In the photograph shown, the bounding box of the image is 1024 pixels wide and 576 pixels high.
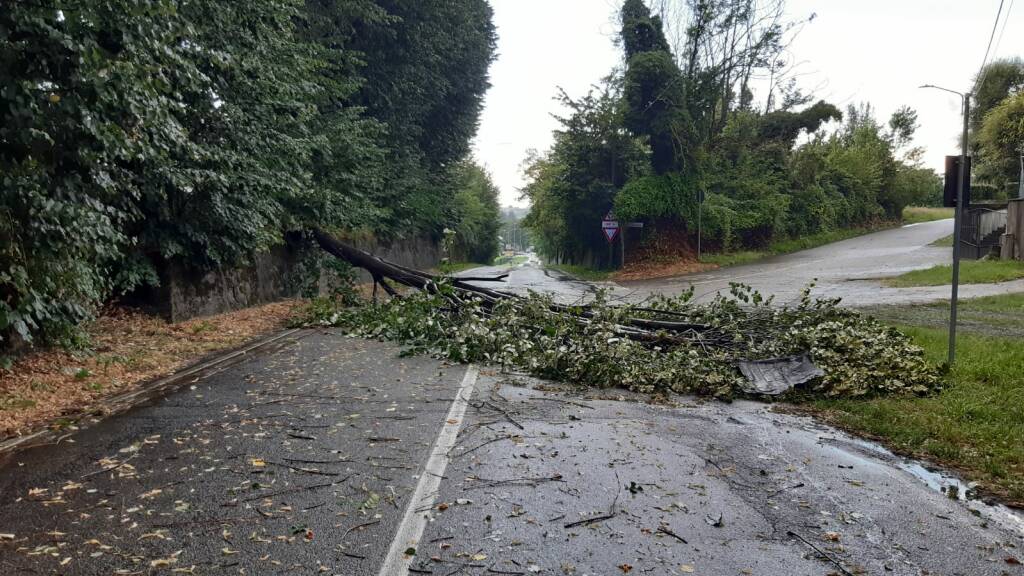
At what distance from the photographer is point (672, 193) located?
104 feet

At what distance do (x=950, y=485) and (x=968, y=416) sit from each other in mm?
1888

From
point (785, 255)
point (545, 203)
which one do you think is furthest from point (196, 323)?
point (785, 255)

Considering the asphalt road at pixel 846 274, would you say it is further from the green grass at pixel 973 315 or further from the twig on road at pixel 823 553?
the twig on road at pixel 823 553

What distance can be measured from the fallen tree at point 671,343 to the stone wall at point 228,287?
300cm

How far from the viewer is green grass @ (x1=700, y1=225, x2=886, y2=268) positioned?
32.4 metres

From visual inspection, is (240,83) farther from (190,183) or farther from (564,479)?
(564,479)

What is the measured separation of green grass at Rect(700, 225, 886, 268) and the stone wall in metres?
21.7

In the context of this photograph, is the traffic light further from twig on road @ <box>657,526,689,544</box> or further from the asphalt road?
twig on road @ <box>657,526,689,544</box>

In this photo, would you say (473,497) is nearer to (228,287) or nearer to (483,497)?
(483,497)

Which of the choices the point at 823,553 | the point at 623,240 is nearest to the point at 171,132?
the point at 823,553

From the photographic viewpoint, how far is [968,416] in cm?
607

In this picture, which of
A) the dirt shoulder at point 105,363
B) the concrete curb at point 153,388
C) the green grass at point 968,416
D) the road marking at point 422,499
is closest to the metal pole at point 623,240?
the dirt shoulder at point 105,363

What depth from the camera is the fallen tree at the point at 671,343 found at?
7.40 meters

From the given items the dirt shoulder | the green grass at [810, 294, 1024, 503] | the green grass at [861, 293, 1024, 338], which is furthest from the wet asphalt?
the green grass at [861, 293, 1024, 338]
